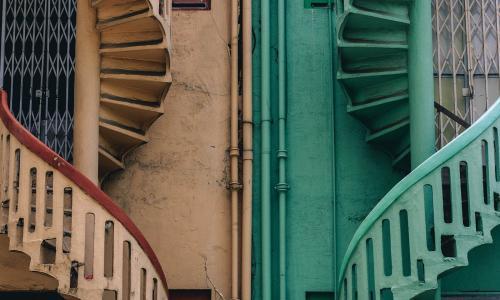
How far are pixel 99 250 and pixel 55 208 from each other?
0.49m

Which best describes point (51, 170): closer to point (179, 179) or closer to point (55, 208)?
point (55, 208)

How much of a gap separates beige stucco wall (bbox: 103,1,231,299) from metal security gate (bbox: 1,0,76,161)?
31.9 inches

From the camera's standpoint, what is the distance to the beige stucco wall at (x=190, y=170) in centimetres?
1102

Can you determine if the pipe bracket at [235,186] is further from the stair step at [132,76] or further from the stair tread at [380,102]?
the stair tread at [380,102]

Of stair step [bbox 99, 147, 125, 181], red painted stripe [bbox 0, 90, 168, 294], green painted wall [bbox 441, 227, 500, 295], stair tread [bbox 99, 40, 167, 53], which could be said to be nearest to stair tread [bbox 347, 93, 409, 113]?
green painted wall [bbox 441, 227, 500, 295]

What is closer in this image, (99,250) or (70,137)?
(99,250)

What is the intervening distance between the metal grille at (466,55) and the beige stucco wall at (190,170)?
2120 millimetres

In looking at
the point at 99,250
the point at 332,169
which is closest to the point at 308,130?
the point at 332,169

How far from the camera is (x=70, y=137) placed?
1129 centimetres

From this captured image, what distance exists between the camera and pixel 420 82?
1059 cm

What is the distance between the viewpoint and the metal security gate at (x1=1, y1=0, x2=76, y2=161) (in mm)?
11352

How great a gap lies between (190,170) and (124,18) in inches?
65.3

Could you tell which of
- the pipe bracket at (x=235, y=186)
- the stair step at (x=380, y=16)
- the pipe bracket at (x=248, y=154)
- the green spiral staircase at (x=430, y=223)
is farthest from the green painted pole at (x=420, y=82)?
the pipe bracket at (x=235, y=186)

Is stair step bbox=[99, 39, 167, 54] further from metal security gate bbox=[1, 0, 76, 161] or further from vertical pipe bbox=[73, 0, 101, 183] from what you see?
metal security gate bbox=[1, 0, 76, 161]
